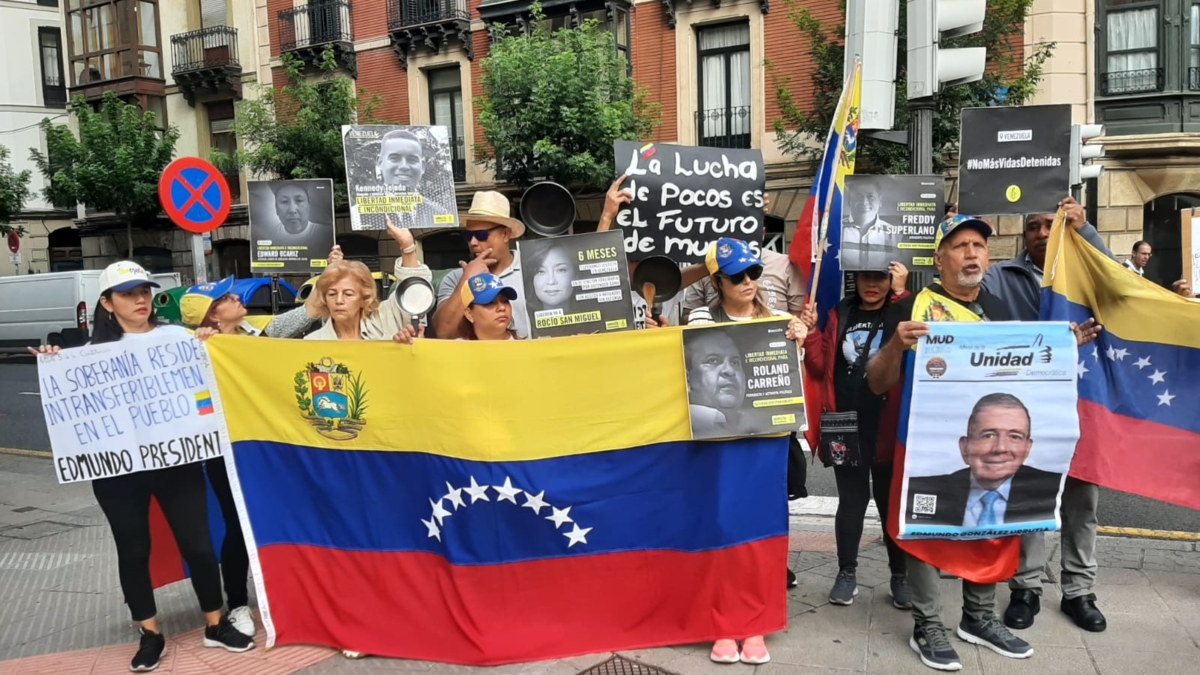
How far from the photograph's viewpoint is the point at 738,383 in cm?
400

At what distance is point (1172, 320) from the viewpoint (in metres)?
4.43

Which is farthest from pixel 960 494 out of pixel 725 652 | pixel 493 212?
pixel 493 212

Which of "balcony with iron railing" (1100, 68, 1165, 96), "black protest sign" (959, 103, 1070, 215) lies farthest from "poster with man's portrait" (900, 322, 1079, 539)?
"balcony with iron railing" (1100, 68, 1165, 96)

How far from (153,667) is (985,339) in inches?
158

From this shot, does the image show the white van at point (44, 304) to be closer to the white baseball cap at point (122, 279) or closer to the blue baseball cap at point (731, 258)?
the white baseball cap at point (122, 279)

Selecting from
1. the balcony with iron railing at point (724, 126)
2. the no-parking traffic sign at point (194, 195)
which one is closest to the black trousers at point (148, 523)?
the no-parking traffic sign at point (194, 195)

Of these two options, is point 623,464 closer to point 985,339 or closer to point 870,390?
point 870,390

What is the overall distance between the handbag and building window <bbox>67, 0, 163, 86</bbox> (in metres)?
28.6

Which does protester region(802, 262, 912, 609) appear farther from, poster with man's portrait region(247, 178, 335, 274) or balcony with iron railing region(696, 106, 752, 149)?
balcony with iron railing region(696, 106, 752, 149)

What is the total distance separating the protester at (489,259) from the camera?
4.62m

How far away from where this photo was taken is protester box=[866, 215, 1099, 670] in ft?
13.0

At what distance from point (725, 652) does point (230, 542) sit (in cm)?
245

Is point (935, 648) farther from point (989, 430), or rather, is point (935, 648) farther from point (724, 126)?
point (724, 126)

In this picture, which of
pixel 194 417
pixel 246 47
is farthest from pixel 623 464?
pixel 246 47
